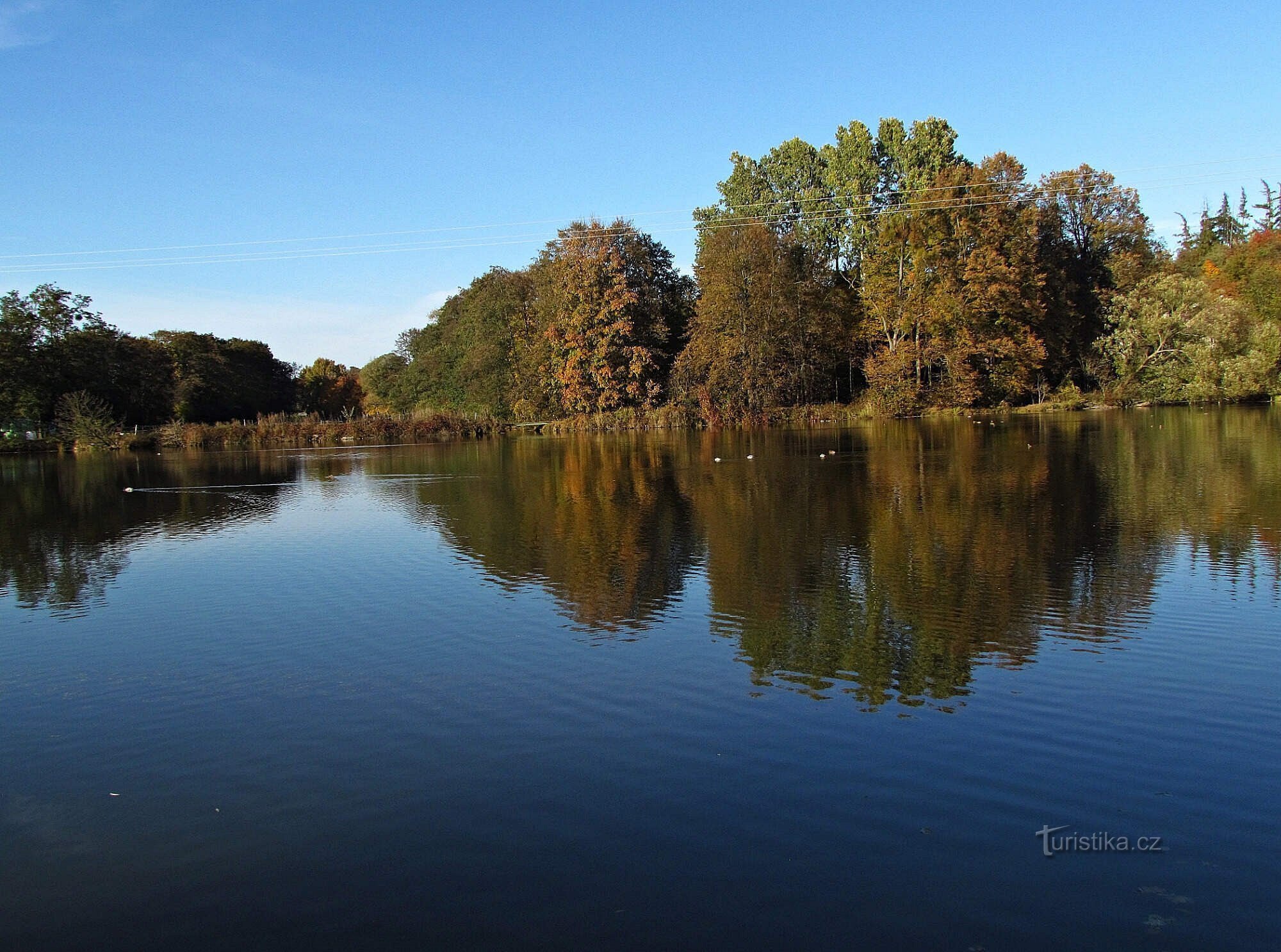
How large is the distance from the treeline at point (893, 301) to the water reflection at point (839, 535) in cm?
2512

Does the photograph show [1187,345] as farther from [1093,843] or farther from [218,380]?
[218,380]

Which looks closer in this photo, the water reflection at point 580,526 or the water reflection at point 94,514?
the water reflection at point 580,526

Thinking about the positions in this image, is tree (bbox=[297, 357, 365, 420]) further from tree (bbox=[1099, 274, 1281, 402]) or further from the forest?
tree (bbox=[1099, 274, 1281, 402])

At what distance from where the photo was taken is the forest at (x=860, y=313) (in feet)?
187

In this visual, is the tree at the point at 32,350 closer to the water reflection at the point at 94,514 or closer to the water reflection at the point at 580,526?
the water reflection at the point at 94,514

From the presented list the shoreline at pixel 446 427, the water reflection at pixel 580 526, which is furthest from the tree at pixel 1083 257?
the water reflection at pixel 580 526

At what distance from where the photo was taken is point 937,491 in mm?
20281

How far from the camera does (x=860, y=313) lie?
6481 cm

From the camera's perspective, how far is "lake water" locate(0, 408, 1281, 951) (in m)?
4.68

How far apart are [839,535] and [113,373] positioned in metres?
71.3

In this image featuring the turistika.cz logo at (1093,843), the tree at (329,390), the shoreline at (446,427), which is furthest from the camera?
the tree at (329,390)

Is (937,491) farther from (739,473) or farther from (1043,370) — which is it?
(1043,370)

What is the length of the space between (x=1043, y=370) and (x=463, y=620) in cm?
6028

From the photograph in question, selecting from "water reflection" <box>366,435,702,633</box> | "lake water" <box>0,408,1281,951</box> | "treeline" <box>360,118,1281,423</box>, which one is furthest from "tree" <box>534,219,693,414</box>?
"lake water" <box>0,408,1281,951</box>
